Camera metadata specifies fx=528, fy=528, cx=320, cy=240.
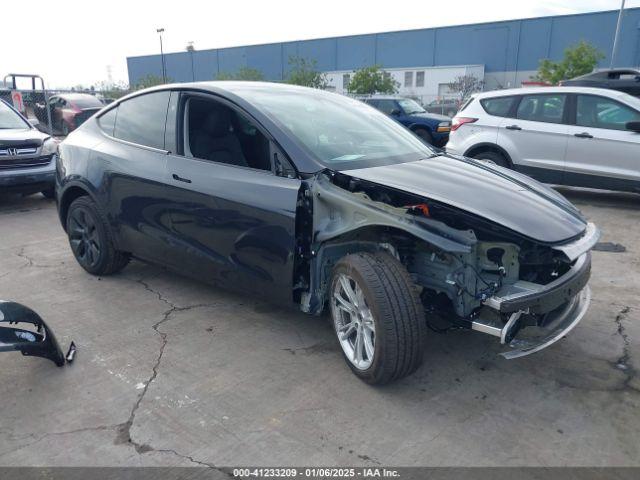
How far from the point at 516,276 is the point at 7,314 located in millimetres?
2906

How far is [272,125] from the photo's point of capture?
11.2ft

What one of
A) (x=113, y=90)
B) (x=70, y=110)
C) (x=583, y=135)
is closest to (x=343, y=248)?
(x=583, y=135)

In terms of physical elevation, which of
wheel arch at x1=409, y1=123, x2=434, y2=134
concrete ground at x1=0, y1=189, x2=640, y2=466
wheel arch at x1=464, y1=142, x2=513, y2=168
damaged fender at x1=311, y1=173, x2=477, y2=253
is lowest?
concrete ground at x1=0, y1=189, x2=640, y2=466

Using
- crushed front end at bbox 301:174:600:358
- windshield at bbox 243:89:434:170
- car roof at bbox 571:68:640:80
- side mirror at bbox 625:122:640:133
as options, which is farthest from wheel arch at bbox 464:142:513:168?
crushed front end at bbox 301:174:600:358

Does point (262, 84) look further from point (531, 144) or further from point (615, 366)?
point (531, 144)

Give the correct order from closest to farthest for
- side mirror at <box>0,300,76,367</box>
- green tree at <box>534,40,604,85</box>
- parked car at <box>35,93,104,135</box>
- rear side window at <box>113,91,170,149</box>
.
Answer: side mirror at <box>0,300,76,367</box>, rear side window at <box>113,91,170,149</box>, parked car at <box>35,93,104,135</box>, green tree at <box>534,40,604,85</box>

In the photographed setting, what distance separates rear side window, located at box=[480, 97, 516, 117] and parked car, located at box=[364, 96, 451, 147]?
510 centimetres

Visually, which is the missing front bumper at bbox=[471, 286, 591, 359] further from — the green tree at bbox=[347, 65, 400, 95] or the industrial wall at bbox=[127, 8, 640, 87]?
the industrial wall at bbox=[127, 8, 640, 87]

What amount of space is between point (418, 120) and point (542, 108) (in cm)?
657

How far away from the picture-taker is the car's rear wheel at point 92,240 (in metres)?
4.52

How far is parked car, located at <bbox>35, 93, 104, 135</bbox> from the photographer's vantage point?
16.1 m

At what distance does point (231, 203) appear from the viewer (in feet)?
11.5

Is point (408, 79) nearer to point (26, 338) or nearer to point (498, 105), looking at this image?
point (498, 105)

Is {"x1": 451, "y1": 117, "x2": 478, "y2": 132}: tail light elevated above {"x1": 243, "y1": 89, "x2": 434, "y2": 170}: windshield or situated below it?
below
